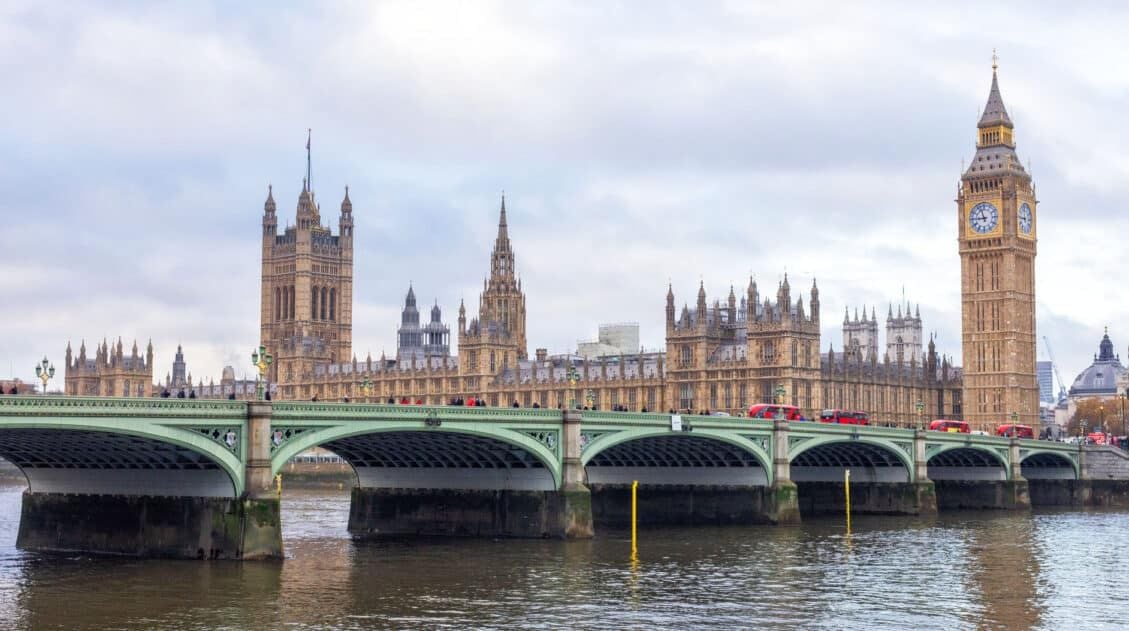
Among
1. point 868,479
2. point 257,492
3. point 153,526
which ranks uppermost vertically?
point 868,479

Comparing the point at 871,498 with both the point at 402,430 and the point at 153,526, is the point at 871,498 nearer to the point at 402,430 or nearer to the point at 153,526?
the point at 402,430

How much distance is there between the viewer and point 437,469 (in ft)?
243

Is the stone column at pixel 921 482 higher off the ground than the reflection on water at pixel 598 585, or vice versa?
the stone column at pixel 921 482

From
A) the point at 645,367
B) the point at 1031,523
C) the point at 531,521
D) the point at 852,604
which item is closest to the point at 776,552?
the point at 531,521

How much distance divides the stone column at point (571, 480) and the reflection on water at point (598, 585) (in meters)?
1.34

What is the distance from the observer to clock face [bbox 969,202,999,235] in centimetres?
15438

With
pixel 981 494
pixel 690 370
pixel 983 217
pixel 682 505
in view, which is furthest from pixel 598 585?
pixel 983 217

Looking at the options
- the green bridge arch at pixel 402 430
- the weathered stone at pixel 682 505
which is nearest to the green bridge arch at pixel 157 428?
the green bridge arch at pixel 402 430

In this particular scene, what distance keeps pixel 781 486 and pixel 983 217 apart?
262 feet

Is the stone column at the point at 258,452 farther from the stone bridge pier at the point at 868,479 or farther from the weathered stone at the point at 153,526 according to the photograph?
the stone bridge pier at the point at 868,479

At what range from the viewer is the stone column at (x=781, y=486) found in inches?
3258

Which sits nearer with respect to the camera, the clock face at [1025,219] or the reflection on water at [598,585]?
the reflection on water at [598,585]

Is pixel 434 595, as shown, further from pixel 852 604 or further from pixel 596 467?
pixel 596 467

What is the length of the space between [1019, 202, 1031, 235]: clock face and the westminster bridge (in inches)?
2071
